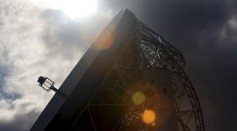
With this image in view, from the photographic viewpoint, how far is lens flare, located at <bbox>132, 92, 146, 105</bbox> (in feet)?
79.4

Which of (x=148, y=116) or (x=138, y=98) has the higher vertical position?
(x=138, y=98)

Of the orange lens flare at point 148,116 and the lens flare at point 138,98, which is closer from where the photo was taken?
the lens flare at point 138,98

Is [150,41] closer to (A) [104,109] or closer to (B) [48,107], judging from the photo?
(A) [104,109]

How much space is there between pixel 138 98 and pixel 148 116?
2110mm

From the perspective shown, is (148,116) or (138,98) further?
(148,116)

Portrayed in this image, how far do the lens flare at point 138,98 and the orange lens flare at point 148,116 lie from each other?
87 centimetres

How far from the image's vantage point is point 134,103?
78.9 feet

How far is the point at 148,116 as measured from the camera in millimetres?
26234

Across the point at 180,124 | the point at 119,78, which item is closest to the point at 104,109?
the point at 119,78

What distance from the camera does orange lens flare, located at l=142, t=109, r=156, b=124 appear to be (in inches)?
981

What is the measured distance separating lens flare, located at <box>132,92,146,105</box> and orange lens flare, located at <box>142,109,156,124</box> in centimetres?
87

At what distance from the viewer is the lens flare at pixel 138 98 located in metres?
24.2

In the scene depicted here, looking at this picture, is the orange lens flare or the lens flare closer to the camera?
the lens flare

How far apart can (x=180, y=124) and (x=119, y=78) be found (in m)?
10.5
